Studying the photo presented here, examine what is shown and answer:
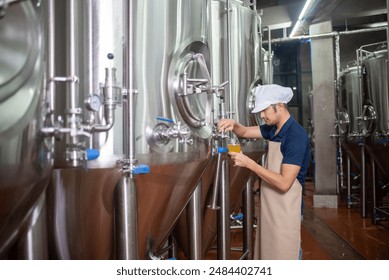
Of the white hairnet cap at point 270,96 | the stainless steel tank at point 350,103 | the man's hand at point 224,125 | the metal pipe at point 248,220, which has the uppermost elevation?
the stainless steel tank at point 350,103

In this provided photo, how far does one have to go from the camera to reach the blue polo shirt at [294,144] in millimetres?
1622

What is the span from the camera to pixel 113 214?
3.72ft

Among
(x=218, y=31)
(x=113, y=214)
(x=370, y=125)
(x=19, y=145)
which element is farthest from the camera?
(x=370, y=125)

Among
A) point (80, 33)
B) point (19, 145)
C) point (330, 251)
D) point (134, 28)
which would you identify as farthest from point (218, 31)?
point (330, 251)

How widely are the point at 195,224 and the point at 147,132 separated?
0.72m

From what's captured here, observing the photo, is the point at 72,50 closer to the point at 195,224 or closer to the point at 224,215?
the point at 195,224

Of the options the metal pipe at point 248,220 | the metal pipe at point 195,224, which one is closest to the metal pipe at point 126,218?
the metal pipe at point 195,224

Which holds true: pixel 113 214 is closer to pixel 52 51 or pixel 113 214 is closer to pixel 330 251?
pixel 52 51

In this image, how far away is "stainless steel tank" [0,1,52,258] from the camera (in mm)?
770

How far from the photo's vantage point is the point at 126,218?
42.2 inches

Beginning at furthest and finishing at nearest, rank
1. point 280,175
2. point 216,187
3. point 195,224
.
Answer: point 216,187 → point 195,224 → point 280,175

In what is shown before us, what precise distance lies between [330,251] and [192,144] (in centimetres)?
212

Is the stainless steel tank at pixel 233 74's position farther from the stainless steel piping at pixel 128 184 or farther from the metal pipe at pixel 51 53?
the metal pipe at pixel 51 53

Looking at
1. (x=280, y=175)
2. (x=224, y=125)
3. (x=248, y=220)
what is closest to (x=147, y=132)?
(x=224, y=125)
